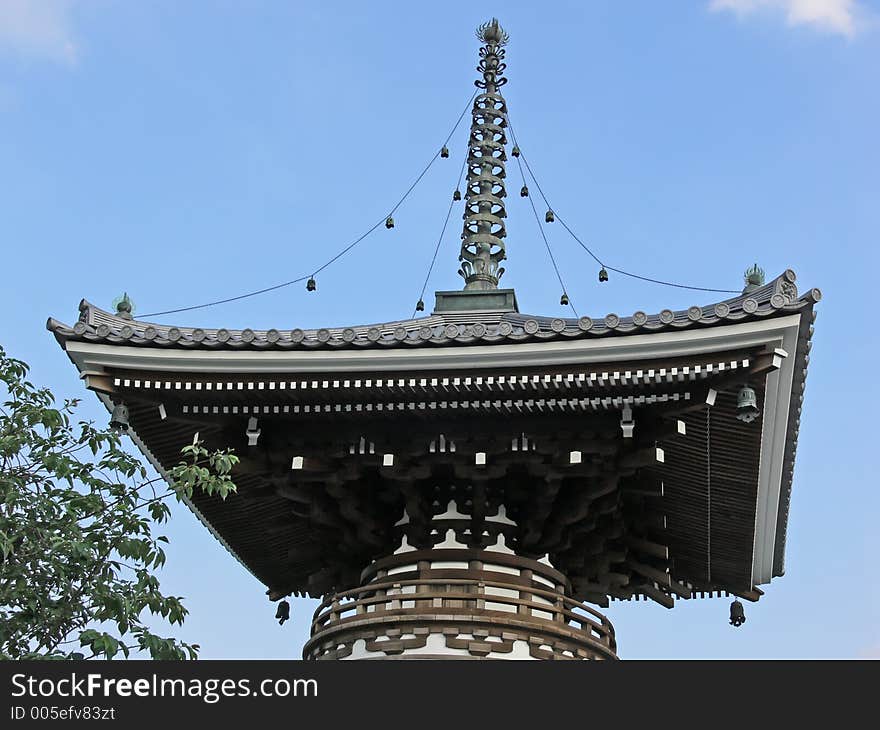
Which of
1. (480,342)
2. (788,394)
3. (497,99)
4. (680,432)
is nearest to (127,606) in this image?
(480,342)

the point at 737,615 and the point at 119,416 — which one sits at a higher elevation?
the point at 119,416

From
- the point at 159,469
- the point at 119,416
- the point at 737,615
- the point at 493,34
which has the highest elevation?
the point at 493,34

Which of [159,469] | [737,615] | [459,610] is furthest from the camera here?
[737,615]

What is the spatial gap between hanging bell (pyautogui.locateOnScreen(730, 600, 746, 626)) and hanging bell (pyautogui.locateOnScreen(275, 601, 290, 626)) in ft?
17.6

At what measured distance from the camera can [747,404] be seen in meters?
11.6

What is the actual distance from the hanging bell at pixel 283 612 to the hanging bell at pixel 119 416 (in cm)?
473

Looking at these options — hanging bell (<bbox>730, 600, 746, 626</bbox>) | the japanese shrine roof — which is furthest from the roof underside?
hanging bell (<bbox>730, 600, 746, 626</bbox>)

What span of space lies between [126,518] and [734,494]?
7106 mm

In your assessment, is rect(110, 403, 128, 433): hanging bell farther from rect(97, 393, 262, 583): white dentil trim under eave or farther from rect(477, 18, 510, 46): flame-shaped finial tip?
rect(477, 18, 510, 46): flame-shaped finial tip

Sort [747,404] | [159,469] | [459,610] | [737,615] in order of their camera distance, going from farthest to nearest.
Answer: [737,615] → [159,469] → [459,610] → [747,404]

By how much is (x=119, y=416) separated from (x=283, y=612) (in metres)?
4.89

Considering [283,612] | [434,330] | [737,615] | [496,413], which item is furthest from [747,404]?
[283,612]

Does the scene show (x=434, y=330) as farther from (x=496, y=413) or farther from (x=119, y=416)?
(x=119, y=416)
